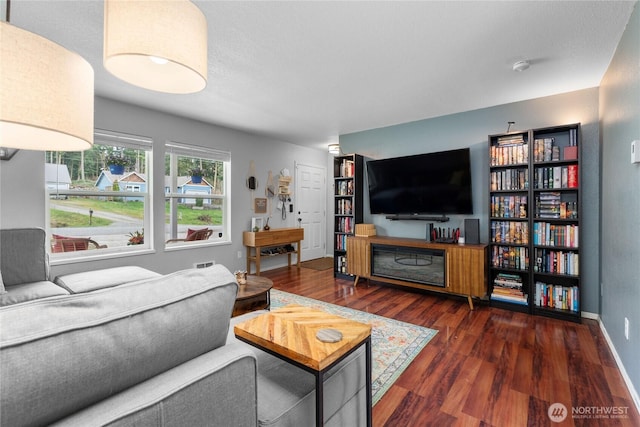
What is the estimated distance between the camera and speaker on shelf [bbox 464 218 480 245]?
3510mm

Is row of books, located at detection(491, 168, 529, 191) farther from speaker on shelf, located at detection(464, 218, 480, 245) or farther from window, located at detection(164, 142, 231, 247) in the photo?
window, located at detection(164, 142, 231, 247)

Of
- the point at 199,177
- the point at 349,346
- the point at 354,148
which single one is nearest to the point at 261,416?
the point at 349,346

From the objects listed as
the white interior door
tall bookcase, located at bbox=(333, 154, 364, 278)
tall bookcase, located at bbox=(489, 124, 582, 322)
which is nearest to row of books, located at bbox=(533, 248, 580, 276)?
tall bookcase, located at bbox=(489, 124, 582, 322)

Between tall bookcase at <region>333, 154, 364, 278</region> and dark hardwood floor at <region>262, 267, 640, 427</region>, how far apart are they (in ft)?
4.97

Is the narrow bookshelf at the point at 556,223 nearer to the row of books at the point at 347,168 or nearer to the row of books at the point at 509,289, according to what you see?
the row of books at the point at 509,289

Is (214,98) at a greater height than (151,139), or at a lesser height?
greater

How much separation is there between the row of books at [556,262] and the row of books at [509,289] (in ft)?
0.81

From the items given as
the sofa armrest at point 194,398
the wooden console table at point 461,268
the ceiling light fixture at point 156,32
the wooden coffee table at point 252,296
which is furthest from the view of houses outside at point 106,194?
the sofa armrest at point 194,398

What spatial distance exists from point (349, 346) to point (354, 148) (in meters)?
4.05

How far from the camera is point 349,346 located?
1168mm

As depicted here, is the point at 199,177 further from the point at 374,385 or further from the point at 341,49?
the point at 374,385

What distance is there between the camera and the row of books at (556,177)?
2.94 m

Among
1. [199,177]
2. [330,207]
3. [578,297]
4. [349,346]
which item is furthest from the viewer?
[330,207]

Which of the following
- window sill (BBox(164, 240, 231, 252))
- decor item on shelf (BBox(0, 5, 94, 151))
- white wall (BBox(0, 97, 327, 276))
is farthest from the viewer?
window sill (BBox(164, 240, 231, 252))
